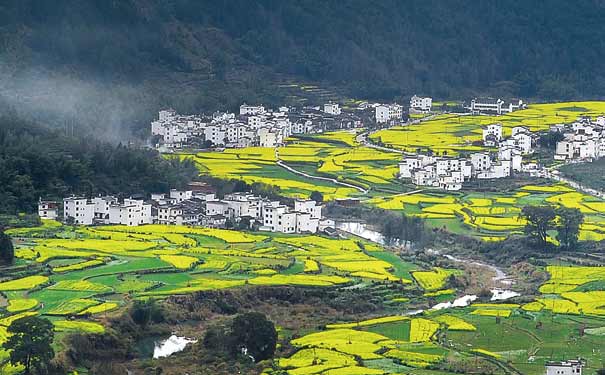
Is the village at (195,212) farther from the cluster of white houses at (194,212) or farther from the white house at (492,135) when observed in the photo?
the white house at (492,135)

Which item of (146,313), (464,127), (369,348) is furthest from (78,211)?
(464,127)

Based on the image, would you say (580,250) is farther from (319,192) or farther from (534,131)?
(534,131)

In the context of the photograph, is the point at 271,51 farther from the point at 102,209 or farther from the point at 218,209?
the point at 102,209

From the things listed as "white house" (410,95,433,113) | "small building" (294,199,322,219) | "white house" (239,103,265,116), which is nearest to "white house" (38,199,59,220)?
"small building" (294,199,322,219)

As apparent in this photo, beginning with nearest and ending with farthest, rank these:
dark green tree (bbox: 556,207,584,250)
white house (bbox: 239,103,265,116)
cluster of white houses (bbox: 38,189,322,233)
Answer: dark green tree (bbox: 556,207,584,250)
cluster of white houses (bbox: 38,189,322,233)
white house (bbox: 239,103,265,116)

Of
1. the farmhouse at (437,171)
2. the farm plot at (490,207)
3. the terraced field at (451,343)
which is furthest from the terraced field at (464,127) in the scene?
the terraced field at (451,343)

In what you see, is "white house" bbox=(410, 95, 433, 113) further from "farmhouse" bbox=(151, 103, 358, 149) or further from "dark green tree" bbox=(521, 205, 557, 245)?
"dark green tree" bbox=(521, 205, 557, 245)

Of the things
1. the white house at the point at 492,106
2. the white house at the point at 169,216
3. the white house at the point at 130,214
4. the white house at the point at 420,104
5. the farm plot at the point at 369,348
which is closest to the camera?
the farm plot at the point at 369,348
